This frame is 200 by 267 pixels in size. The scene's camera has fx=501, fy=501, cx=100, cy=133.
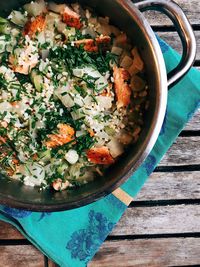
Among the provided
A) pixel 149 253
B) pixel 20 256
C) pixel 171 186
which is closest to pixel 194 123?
pixel 171 186

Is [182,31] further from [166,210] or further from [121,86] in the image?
[166,210]

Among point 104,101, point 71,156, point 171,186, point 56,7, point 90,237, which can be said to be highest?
point 56,7

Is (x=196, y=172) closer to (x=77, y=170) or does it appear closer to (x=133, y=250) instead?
(x=133, y=250)

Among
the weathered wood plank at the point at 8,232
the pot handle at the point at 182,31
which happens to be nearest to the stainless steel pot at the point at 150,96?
the pot handle at the point at 182,31

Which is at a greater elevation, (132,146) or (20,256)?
(132,146)

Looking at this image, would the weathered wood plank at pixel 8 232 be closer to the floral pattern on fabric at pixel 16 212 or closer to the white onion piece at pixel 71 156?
the floral pattern on fabric at pixel 16 212

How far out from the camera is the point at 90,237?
4.28 ft

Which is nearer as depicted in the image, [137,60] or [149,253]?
[137,60]

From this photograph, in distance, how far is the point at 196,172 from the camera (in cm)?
141

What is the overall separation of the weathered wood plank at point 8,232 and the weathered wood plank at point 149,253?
0.23m

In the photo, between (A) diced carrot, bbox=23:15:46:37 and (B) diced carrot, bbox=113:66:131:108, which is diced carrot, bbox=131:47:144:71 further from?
(A) diced carrot, bbox=23:15:46:37

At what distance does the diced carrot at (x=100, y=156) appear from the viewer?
1143 millimetres

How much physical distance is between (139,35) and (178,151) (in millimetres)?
415

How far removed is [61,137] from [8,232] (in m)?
0.39
